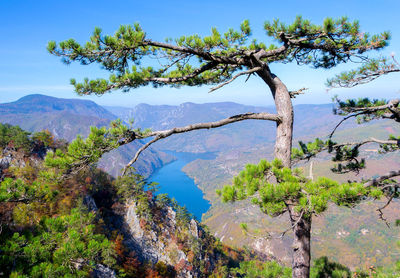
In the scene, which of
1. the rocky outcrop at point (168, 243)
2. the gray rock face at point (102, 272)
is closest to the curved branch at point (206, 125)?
the gray rock face at point (102, 272)

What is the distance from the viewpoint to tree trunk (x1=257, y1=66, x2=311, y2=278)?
3830 mm

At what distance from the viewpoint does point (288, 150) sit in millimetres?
4012

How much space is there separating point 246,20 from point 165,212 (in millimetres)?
40825

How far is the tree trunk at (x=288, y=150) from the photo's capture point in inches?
151

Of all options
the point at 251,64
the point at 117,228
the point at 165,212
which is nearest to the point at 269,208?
the point at 251,64

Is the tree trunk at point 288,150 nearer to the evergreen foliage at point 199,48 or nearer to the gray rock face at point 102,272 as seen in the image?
the evergreen foliage at point 199,48

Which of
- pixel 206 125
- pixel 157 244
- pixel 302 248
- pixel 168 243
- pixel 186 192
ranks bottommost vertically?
pixel 186 192

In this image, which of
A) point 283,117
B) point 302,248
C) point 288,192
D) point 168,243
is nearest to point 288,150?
point 283,117

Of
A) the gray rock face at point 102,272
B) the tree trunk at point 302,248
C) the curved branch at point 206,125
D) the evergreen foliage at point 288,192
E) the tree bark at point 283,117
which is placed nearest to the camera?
the evergreen foliage at point 288,192

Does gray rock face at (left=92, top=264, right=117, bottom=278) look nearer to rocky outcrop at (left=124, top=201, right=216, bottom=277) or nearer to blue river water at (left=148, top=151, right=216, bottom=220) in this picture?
rocky outcrop at (left=124, top=201, right=216, bottom=277)

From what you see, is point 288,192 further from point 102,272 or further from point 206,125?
point 102,272

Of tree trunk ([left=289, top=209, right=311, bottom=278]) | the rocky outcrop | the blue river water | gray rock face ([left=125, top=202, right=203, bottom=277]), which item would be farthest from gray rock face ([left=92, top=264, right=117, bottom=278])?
the blue river water

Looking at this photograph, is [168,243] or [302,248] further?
[168,243]

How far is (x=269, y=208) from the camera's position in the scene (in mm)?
3203
